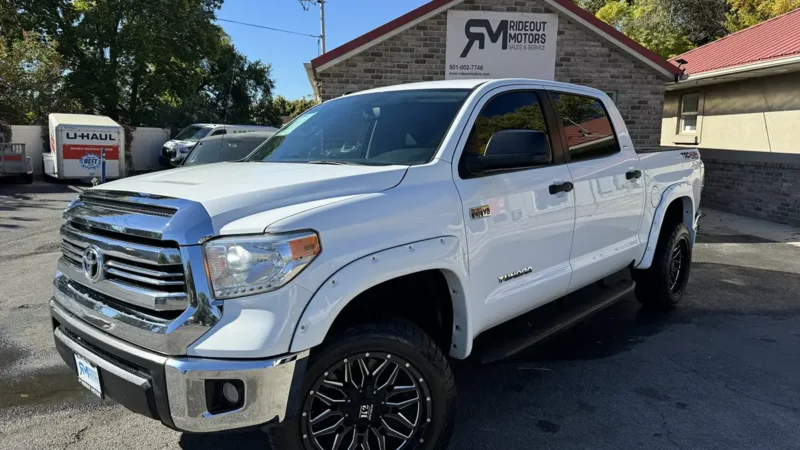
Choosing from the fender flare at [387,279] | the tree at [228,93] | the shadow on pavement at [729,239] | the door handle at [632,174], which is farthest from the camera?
the tree at [228,93]

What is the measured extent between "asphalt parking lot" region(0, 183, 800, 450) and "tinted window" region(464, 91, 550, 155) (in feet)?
5.45

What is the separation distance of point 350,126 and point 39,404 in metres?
2.64

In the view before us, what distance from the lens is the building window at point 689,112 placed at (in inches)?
590

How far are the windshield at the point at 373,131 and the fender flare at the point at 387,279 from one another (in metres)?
0.56

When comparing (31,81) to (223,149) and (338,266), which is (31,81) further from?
(338,266)

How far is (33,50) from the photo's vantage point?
23.2 metres

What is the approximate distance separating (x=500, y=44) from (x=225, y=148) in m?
5.81

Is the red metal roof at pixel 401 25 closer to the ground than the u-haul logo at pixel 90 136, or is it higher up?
higher up

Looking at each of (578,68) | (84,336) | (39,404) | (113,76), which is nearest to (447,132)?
(84,336)

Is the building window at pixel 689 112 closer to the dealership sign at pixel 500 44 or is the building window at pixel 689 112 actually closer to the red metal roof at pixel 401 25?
the red metal roof at pixel 401 25

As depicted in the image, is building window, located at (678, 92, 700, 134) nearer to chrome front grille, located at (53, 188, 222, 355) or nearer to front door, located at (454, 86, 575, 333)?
front door, located at (454, 86, 575, 333)

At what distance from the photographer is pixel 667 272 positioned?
520 cm

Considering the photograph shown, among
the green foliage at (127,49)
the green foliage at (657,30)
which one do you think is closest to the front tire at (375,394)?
the green foliage at (657,30)

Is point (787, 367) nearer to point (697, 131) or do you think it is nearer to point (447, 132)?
point (447, 132)
